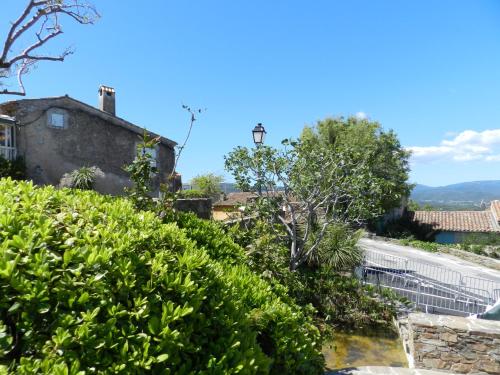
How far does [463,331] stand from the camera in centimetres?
647

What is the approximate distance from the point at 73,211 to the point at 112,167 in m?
18.2

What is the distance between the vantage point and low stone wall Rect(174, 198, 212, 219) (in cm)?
1164

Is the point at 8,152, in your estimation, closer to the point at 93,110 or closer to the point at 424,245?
the point at 93,110

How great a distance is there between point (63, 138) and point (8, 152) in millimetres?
2509

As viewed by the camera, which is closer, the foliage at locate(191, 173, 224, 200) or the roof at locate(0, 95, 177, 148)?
the roof at locate(0, 95, 177, 148)

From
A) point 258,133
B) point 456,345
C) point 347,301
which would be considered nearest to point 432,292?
point 347,301

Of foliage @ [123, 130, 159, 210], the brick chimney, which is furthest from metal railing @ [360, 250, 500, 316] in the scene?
the brick chimney

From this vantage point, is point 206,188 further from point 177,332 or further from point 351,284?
point 177,332

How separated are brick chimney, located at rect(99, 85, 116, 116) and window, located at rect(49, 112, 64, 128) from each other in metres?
2.48

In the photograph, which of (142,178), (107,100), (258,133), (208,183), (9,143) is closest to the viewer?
(142,178)

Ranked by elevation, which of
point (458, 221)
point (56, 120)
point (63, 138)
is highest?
point (56, 120)

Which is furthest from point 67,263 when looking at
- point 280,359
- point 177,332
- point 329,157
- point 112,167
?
point 112,167

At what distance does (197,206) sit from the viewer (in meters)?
12.2

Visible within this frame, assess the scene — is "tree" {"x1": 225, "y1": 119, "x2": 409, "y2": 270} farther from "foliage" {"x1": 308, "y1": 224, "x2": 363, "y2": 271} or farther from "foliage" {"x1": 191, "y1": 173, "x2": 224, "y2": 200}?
"foliage" {"x1": 191, "y1": 173, "x2": 224, "y2": 200}
